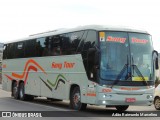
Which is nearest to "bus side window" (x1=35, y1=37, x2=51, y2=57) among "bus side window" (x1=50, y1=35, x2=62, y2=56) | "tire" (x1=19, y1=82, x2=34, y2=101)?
"bus side window" (x1=50, y1=35, x2=62, y2=56)

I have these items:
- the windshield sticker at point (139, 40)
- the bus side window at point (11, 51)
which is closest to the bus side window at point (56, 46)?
the windshield sticker at point (139, 40)

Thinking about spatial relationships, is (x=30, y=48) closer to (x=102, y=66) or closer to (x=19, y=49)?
(x=19, y=49)

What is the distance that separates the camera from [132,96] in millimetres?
16266

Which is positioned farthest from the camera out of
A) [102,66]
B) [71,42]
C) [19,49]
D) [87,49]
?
[19,49]

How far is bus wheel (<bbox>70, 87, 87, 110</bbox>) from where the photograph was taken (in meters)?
17.6

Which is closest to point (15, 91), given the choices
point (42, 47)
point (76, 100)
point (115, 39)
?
point (42, 47)

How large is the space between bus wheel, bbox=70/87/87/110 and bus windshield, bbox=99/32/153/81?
7.05ft

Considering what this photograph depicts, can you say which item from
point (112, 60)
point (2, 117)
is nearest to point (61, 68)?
point (112, 60)

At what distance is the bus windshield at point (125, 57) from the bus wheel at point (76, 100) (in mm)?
2148

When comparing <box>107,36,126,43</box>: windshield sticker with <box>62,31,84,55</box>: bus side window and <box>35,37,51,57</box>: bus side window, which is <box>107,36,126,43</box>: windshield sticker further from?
<box>35,37,51,57</box>: bus side window

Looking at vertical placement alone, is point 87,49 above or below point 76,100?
above

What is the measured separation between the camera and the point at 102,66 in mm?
16000

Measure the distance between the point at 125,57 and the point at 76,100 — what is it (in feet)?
10.0

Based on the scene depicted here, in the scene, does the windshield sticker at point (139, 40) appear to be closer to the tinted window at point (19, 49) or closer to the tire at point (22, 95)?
the tinted window at point (19, 49)
